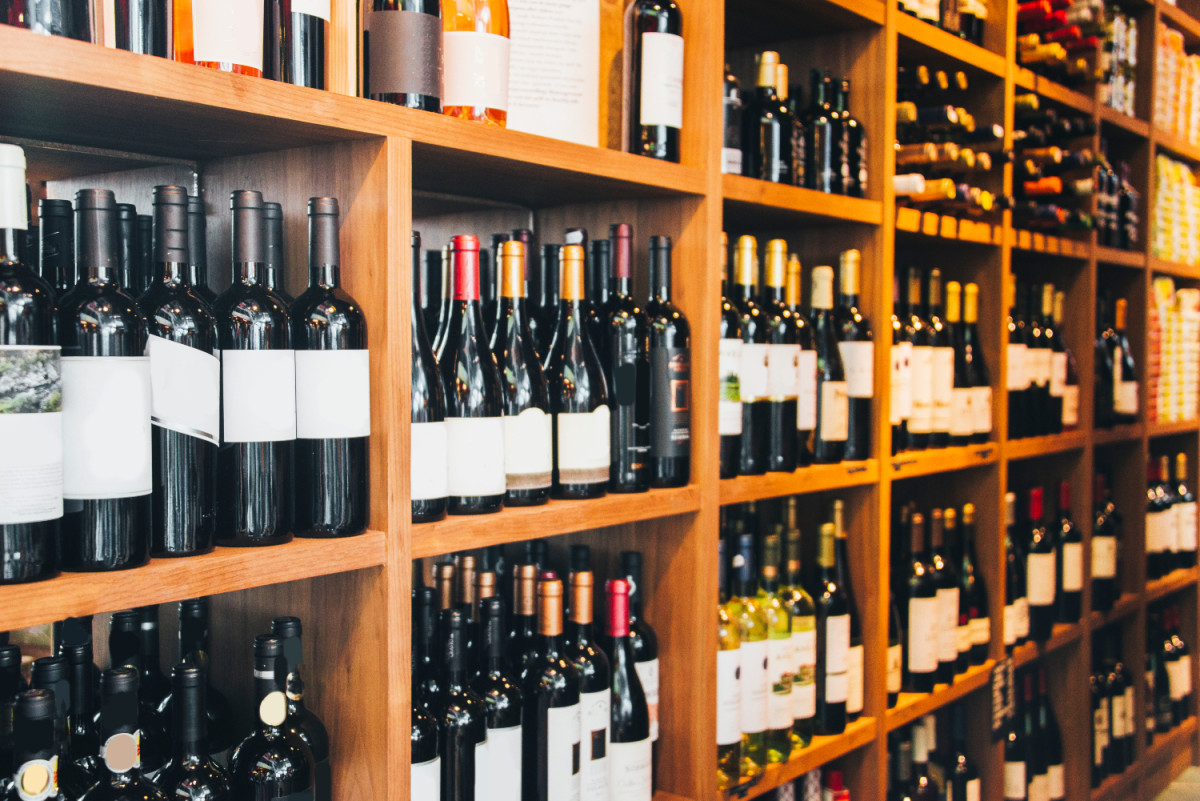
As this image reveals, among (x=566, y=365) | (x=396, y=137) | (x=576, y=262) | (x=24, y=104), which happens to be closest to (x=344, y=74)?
(x=396, y=137)

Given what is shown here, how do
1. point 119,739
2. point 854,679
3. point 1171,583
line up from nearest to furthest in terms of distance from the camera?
1. point 119,739
2. point 854,679
3. point 1171,583

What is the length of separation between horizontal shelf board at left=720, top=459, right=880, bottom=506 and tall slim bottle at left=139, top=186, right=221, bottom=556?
0.87 metres

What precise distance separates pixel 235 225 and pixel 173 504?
294mm

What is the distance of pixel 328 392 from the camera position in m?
1.01

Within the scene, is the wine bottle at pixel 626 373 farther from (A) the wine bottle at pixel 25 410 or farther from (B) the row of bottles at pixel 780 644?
(A) the wine bottle at pixel 25 410

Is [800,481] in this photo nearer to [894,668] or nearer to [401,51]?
[894,668]

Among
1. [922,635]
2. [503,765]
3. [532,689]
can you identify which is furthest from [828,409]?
[503,765]

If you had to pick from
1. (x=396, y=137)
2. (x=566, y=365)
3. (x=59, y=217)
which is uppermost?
(x=396, y=137)

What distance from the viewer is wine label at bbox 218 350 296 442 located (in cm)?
96

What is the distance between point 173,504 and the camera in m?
0.92

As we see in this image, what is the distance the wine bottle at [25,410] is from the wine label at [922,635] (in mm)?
1839

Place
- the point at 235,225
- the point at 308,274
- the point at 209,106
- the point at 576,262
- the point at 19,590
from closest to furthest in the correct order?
the point at 19,590 < the point at 209,106 < the point at 235,225 < the point at 308,274 < the point at 576,262

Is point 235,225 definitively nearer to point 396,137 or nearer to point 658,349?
point 396,137

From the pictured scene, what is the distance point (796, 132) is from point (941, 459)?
2.66 feet
